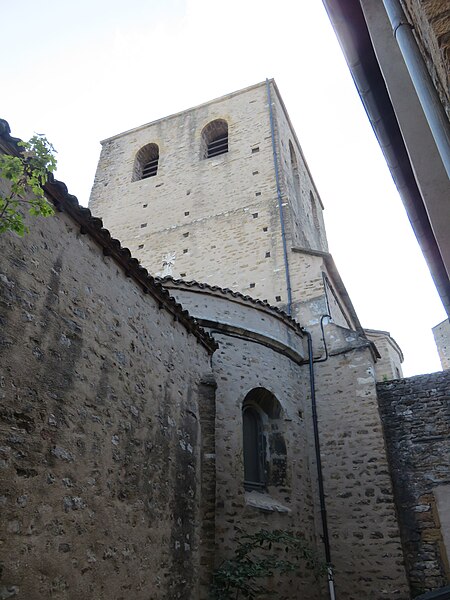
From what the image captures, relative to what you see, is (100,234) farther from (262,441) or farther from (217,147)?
(217,147)

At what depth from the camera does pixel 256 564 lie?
21.9 ft

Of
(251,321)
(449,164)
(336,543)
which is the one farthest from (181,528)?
(449,164)

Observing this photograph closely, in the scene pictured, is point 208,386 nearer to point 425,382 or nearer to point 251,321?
point 251,321

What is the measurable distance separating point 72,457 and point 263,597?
4538mm

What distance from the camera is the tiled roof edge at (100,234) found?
4586 mm

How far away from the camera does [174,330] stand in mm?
7098

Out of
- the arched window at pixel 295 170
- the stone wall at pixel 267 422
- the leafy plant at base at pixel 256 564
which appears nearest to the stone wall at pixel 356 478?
the stone wall at pixel 267 422

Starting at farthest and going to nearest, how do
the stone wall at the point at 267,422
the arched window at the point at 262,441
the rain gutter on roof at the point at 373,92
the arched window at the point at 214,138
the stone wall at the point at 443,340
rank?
the stone wall at the point at 443,340 → the arched window at the point at 214,138 → the arched window at the point at 262,441 → the stone wall at the point at 267,422 → the rain gutter on roof at the point at 373,92

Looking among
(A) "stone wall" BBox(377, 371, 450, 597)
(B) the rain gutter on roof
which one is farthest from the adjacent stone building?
(B) the rain gutter on roof

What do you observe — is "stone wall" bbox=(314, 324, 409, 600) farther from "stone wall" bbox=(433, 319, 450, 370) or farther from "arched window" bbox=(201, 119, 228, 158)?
"stone wall" bbox=(433, 319, 450, 370)

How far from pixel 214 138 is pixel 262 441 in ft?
43.8

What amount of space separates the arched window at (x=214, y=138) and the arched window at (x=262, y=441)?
11189 mm

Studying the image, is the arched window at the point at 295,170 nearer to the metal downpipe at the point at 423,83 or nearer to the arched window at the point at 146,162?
the arched window at the point at 146,162

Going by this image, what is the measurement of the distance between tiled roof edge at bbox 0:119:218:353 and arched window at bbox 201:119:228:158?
11884 mm
